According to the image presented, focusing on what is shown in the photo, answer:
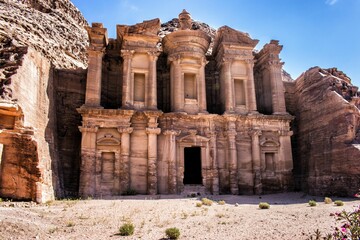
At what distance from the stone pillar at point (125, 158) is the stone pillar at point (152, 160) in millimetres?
1261

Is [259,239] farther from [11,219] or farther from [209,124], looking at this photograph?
[209,124]

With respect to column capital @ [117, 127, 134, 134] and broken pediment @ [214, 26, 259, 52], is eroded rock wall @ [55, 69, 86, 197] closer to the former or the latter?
column capital @ [117, 127, 134, 134]

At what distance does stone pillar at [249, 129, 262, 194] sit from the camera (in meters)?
20.2

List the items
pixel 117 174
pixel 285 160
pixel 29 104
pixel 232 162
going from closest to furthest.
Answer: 1. pixel 29 104
2. pixel 117 174
3. pixel 232 162
4. pixel 285 160

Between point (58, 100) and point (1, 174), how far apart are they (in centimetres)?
836

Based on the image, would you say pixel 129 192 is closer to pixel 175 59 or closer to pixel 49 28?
pixel 175 59

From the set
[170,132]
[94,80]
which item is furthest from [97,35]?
[170,132]

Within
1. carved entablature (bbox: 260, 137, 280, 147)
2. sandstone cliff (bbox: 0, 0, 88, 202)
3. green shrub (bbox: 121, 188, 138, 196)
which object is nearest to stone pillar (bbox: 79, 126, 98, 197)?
sandstone cliff (bbox: 0, 0, 88, 202)

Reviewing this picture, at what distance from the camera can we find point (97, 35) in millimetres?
20734

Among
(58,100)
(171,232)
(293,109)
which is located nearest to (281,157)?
(293,109)

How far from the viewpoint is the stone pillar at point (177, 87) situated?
20.8m

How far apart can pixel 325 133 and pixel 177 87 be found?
1043 cm

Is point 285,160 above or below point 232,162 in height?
above

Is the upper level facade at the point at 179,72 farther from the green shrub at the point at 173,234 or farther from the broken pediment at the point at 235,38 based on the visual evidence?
the green shrub at the point at 173,234
